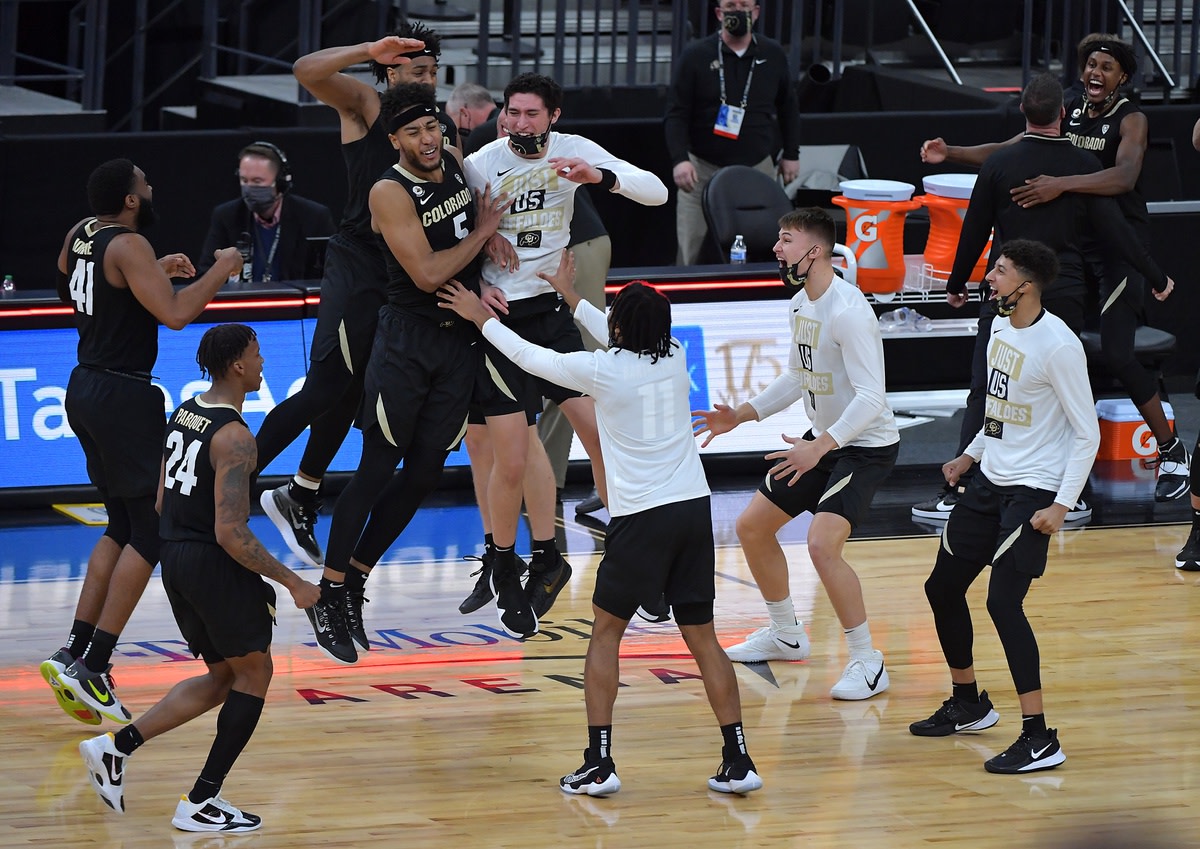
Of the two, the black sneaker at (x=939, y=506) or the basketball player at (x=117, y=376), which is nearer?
the basketball player at (x=117, y=376)

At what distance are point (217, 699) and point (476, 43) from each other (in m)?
9.72

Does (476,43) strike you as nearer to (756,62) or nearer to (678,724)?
(756,62)

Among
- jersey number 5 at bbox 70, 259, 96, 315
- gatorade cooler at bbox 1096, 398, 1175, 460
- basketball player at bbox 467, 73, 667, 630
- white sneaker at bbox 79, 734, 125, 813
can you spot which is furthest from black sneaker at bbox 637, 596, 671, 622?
gatorade cooler at bbox 1096, 398, 1175, 460

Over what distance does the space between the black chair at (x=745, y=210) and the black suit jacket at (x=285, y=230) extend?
2389 millimetres

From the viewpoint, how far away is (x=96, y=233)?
6.43 metres

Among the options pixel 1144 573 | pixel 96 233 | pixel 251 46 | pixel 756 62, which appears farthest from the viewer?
pixel 251 46

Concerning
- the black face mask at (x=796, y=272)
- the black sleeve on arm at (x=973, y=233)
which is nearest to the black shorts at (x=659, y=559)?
the black face mask at (x=796, y=272)

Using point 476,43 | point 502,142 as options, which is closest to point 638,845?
point 502,142

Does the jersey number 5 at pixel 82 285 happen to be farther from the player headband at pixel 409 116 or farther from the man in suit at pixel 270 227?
the man in suit at pixel 270 227

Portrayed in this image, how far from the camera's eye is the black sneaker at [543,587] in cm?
705

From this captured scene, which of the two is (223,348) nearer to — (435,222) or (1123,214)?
(435,222)

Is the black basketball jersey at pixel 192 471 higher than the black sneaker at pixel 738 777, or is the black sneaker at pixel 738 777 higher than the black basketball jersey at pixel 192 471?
the black basketball jersey at pixel 192 471

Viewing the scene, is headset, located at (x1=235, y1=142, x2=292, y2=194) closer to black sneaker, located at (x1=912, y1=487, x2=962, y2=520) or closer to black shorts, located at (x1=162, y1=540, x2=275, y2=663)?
black sneaker, located at (x1=912, y1=487, x2=962, y2=520)

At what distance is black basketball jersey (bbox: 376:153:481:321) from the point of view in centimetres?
629
